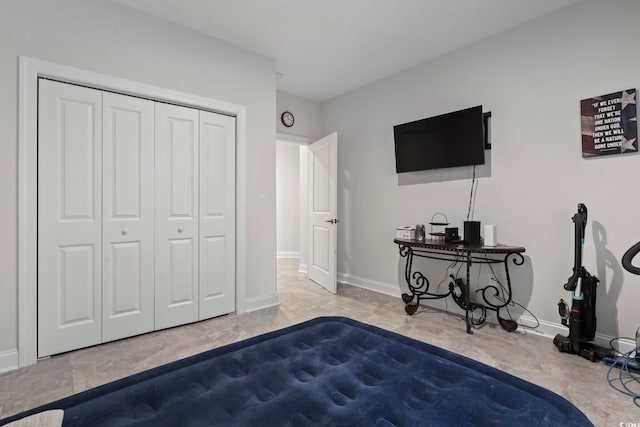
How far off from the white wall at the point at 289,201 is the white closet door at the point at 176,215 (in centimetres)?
406

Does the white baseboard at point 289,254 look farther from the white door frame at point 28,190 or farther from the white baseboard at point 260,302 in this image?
the white door frame at point 28,190

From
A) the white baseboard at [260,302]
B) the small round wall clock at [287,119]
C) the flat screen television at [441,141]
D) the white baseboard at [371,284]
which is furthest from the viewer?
the small round wall clock at [287,119]

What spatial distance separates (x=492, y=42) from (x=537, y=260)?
2.17 metres

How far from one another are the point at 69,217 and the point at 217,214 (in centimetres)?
120

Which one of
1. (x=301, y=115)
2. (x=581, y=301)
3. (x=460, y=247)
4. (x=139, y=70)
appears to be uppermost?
(x=301, y=115)

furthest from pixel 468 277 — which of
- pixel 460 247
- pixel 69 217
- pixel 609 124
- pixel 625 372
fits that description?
pixel 69 217

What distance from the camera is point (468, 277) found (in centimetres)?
288

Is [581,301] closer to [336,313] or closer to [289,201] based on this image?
[336,313]

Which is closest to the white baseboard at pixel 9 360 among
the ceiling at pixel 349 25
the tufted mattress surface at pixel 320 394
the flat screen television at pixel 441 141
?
the tufted mattress surface at pixel 320 394

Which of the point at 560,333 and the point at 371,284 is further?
the point at 371,284

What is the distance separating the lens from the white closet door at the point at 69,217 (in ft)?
7.79

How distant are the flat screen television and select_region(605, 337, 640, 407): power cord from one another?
1.85 metres

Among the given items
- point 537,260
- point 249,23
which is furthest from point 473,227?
point 249,23

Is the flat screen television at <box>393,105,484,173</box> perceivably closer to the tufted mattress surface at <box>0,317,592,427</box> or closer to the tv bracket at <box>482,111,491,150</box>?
the tv bracket at <box>482,111,491,150</box>
